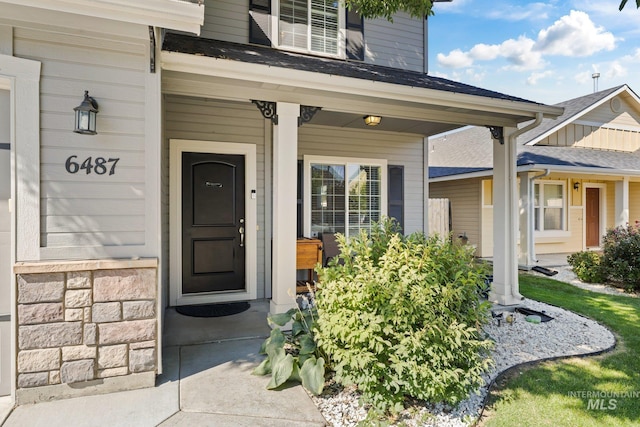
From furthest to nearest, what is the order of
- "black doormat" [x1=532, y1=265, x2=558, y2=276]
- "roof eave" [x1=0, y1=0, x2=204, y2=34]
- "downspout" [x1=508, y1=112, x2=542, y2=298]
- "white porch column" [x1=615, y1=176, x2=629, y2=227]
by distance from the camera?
"white porch column" [x1=615, y1=176, x2=629, y2=227], "black doormat" [x1=532, y1=265, x2=558, y2=276], "downspout" [x1=508, y1=112, x2=542, y2=298], "roof eave" [x1=0, y1=0, x2=204, y2=34]

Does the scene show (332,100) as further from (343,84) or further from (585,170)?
(585,170)

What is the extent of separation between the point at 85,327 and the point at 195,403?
3.13ft

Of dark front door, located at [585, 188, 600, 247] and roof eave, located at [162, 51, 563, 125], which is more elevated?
roof eave, located at [162, 51, 563, 125]

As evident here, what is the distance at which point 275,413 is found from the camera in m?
2.40

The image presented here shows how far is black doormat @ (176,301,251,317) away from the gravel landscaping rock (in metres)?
2.10

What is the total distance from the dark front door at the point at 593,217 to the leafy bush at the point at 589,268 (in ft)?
15.4

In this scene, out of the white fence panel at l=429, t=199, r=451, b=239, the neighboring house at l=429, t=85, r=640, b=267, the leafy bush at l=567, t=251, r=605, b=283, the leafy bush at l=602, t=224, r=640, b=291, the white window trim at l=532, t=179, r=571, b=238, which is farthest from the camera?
the white window trim at l=532, t=179, r=571, b=238

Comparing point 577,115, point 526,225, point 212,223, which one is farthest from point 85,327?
point 577,115

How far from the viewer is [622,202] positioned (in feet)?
32.0

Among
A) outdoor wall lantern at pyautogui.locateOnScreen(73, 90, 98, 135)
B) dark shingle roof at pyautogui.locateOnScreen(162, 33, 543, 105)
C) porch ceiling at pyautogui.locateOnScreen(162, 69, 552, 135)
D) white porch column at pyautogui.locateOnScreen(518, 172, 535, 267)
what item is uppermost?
dark shingle roof at pyautogui.locateOnScreen(162, 33, 543, 105)

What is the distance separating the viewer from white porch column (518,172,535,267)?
27.4 ft

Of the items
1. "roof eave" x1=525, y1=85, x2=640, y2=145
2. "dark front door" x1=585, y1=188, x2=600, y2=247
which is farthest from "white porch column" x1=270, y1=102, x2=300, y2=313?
"dark front door" x1=585, y1=188, x2=600, y2=247

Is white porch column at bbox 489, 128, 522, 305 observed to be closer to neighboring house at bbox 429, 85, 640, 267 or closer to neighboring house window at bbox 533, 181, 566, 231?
neighboring house at bbox 429, 85, 640, 267

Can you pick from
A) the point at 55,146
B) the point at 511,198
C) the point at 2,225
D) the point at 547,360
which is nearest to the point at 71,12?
the point at 55,146
